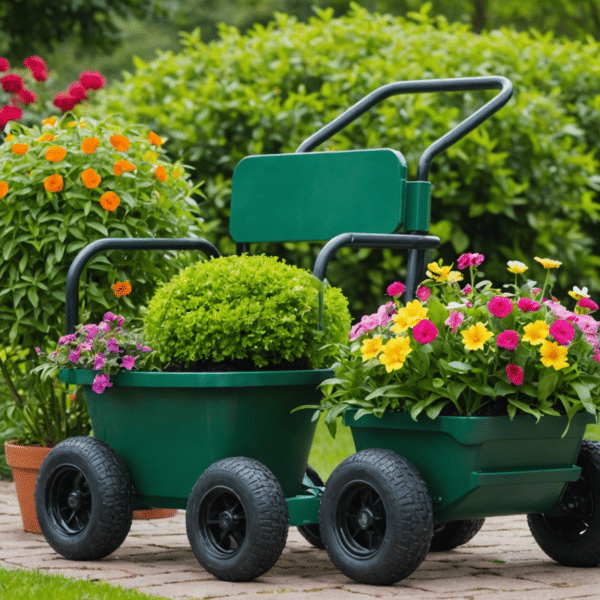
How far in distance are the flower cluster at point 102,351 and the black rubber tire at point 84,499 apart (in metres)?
0.21

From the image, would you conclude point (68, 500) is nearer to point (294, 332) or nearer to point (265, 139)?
point (294, 332)

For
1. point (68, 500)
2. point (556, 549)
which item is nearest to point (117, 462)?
point (68, 500)

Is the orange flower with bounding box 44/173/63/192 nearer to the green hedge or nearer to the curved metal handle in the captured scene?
the curved metal handle

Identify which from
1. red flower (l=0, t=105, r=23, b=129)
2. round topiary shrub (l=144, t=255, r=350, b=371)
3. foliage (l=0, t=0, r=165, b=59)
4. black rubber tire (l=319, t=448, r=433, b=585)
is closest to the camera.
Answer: black rubber tire (l=319, t=448, r=433, b=585)

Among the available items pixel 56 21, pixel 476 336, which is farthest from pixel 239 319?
pixel 56 21

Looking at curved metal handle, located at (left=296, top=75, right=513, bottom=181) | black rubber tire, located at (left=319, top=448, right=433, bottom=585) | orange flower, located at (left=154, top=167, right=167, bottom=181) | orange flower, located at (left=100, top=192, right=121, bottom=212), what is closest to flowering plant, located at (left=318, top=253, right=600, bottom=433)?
black rubber tire, located at (left=319, top=448, right=433, bottom=585)

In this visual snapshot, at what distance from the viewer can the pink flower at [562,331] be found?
Answer: 2801 millimetres

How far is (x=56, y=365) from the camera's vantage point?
3.36 meters

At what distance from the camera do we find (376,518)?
2.84 m

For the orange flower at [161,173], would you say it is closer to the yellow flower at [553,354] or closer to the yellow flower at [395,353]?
the yellow flower at [395,353]

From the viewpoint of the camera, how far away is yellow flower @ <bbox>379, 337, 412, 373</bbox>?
110 inches

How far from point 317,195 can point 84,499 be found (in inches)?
48.9

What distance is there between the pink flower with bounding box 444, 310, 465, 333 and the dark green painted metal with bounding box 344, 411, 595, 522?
0.83 feet

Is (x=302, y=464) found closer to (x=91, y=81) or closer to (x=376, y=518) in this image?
(x=376, y=518)
